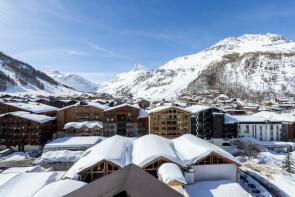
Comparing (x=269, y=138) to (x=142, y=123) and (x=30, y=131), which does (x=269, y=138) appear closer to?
(x=142, y=123)

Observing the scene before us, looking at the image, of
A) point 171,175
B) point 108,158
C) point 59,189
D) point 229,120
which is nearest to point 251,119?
point 229,120

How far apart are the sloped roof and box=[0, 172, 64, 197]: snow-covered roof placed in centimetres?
1582

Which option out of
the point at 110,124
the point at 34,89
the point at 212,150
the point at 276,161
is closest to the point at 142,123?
the point at 110,124

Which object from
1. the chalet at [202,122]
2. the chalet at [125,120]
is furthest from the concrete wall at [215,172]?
the chalet at [125,120]

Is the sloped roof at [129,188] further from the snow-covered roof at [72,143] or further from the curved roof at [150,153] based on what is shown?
the snow-covered roof at [72,143]

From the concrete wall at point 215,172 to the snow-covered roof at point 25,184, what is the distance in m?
15.5

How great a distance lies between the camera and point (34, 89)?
618 ft

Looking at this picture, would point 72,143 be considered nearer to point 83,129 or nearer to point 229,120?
point 83,129

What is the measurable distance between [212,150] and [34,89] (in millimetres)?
180389

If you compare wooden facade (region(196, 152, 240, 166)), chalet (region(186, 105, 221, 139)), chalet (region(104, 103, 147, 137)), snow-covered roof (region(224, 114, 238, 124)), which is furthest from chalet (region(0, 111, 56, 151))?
snow-covered roof (region(224, 114, 238, 124))

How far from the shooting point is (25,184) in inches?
953

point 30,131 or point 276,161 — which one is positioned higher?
point 30,131

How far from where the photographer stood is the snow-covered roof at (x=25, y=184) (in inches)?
875

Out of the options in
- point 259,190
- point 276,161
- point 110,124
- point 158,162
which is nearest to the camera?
point 158,162
